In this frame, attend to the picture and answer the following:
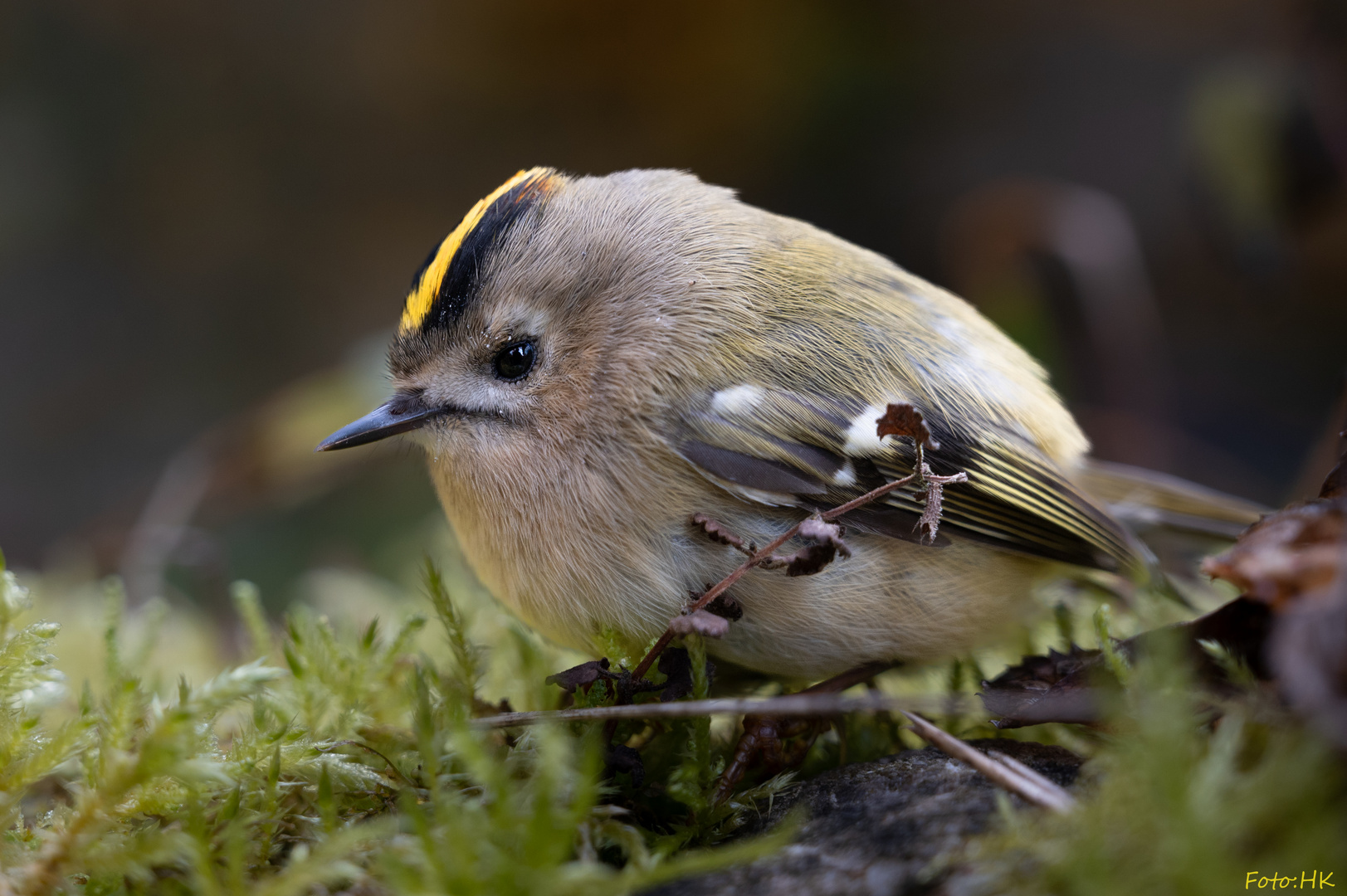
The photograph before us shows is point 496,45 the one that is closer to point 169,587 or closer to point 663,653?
point 169,587

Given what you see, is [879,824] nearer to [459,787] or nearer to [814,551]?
[814,551]

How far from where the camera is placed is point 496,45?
4066 millimetres

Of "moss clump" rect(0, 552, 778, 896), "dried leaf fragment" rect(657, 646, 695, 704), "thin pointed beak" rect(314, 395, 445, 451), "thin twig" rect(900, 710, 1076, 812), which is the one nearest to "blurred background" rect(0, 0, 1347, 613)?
"thin pointed beak" rect(314, 395, 445, 451)

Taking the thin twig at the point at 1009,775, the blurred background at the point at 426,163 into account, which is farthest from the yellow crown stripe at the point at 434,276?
the blurred background at the point at 426,163

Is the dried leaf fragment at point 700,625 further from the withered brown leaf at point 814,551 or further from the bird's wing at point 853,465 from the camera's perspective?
the bird's wing at point 853,465

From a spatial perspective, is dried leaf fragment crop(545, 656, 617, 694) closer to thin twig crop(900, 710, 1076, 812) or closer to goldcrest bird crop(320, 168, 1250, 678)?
goldcrest bird crop(320, 168, 1250, 678)

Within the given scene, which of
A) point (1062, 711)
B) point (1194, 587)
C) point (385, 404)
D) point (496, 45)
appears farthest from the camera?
point (496, 45)

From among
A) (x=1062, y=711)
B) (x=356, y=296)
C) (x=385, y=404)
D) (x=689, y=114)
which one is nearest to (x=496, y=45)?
(x=689, y=114)

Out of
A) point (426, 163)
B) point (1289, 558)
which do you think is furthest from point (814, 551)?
point (426, 163)

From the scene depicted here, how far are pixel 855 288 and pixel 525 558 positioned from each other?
590mm

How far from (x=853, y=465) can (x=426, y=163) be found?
12.2ft

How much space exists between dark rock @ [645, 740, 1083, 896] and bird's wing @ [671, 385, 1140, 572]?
0.27 meters

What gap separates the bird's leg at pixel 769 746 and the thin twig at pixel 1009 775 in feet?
0.63

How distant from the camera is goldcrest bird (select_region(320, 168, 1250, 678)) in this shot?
3.43 feet
